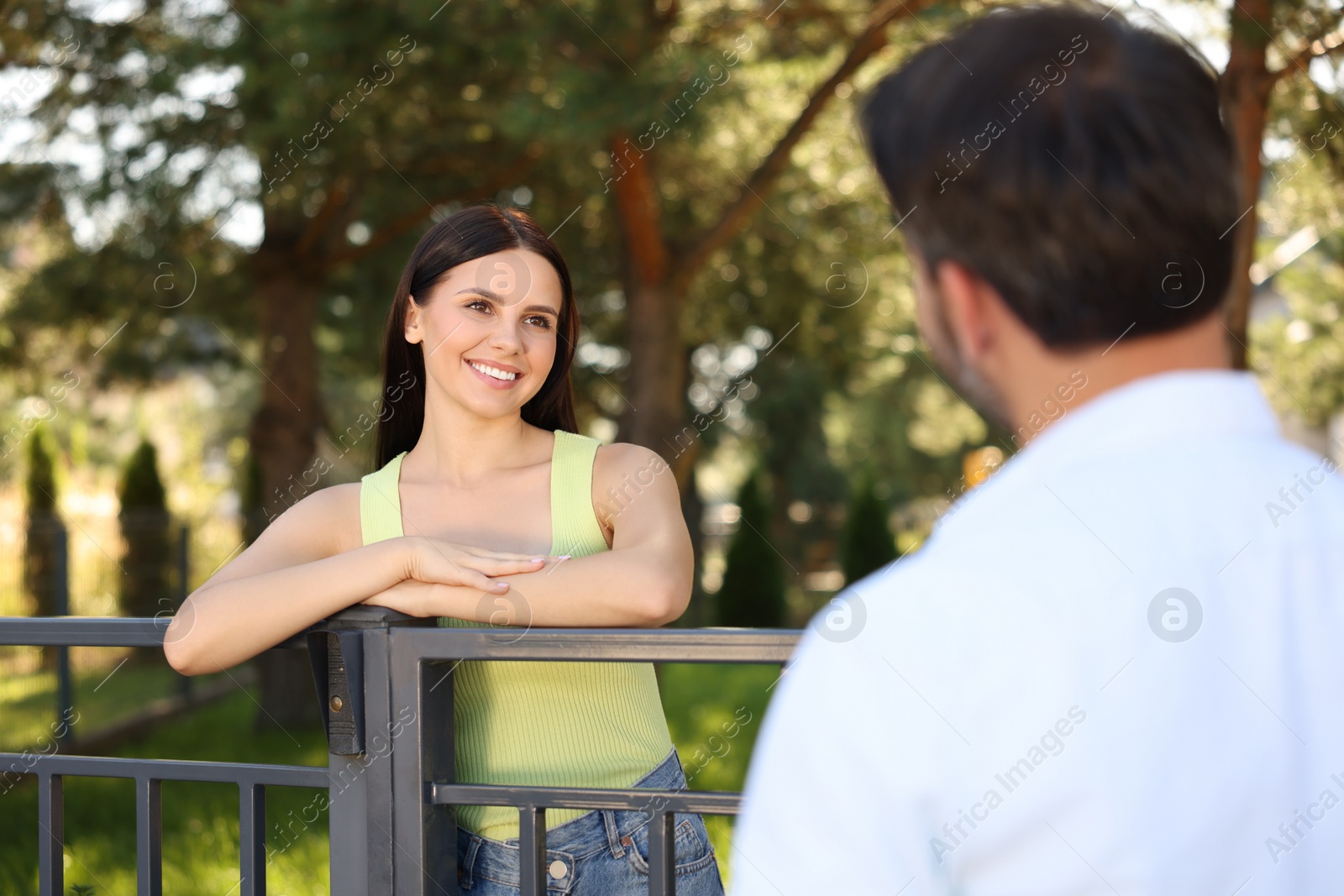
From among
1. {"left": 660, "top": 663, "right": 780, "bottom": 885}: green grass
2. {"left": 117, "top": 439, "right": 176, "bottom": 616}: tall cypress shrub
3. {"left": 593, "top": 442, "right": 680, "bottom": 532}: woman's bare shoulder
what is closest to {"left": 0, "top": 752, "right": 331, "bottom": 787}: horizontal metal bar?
{"left": 593, "top": 442, "right": 680, "bottom": 532}: woman's bare shoulder

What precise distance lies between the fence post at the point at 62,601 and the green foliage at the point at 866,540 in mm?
8478

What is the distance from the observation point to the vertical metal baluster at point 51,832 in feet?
6.25

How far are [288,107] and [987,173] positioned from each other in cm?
583

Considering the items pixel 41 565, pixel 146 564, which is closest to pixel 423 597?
Result: pixel 41 565

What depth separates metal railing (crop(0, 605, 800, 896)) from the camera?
152cm

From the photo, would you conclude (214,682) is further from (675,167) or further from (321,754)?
(675,167)

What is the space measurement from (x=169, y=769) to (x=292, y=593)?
410 mm

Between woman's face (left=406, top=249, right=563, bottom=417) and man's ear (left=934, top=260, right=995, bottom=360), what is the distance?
56.1 inches

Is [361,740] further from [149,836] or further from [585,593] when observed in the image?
[149,836]

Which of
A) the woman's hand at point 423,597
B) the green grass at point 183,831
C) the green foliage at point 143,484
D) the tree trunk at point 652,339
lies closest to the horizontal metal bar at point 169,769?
the woman's hand at point 423,597

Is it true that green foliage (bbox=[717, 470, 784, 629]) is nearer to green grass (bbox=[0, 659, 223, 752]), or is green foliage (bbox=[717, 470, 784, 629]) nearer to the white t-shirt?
green grass (bbox=[0, 659, 223, 752])

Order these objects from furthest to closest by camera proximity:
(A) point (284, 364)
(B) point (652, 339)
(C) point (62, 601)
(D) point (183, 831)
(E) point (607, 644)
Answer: (A) point (284, 364) → (B) point (652, 339) → (C) point (62, 601) → (D) point (183, 831) → (E) point (607, 644)

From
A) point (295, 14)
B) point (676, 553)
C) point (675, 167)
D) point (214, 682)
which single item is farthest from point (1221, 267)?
point (214, 682)

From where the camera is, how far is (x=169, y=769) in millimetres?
1828
